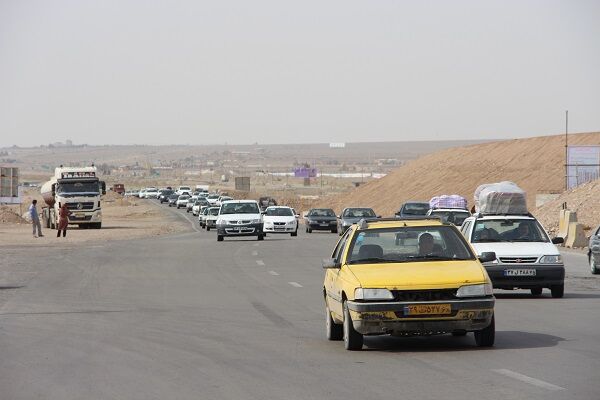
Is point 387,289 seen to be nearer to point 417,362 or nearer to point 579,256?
point 417,362

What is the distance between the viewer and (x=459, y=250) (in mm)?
14648

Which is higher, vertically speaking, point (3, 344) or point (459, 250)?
point (459, 250)

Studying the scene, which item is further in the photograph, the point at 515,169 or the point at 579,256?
the point at 515,169

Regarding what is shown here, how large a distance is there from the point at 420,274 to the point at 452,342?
130 cm

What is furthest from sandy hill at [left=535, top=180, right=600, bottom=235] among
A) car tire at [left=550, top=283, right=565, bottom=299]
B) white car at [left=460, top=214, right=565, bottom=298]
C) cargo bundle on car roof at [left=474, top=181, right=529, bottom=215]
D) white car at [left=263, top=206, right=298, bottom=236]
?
car tire at [left=550, top=283, right=565, bottom=299]

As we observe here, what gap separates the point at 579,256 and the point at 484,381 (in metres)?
27.7

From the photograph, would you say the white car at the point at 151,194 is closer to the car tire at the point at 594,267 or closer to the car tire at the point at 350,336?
the car tire at the point at 594,267

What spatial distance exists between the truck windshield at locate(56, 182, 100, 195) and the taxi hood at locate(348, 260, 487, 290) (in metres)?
54.9

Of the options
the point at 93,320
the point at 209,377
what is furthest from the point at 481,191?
the point at 209,377

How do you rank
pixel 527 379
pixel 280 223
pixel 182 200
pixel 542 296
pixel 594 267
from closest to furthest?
pixel 527 379 < pixel 542 296 < pixel 594 267 < pixel 280 223 < pixel 182 200

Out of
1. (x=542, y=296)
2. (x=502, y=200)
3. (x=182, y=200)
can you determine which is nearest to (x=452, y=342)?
(x=542, y=296)

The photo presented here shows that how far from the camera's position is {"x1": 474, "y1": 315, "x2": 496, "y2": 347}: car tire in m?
13.8

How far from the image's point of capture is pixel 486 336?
13836 millimetres

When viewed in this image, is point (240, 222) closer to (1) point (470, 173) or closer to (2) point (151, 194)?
(1) point (470, 173)
